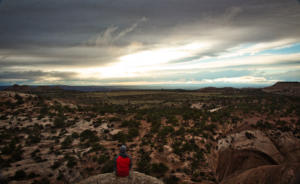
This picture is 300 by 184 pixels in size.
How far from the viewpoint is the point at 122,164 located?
9.23 metres

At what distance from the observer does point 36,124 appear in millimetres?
22031

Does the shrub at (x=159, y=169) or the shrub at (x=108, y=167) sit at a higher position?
the shrub at (x=108, y=167)

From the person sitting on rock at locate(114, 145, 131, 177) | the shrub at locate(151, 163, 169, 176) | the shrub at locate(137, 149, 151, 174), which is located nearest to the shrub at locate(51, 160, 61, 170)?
the shrub at locate(137, 149, 151, 174)

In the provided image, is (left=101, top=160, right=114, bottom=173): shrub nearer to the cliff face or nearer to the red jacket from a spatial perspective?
the cliff face

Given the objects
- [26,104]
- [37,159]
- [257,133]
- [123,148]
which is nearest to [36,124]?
[37,159]

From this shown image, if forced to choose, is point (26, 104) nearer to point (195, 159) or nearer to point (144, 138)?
point (144, 138)

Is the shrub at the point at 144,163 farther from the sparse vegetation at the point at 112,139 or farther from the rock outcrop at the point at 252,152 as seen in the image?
the rock outcrop at the point at 252,152

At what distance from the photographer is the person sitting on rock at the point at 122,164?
9.09 m

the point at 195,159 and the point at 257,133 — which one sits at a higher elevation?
the point at 257,133

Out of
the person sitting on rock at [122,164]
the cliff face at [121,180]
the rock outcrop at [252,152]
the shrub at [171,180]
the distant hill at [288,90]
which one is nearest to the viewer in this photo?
the person sitting on rock at [122,164]

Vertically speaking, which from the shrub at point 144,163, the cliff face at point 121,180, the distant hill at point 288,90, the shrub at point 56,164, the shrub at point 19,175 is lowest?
the shrub at point 144,163

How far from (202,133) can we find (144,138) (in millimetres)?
7893

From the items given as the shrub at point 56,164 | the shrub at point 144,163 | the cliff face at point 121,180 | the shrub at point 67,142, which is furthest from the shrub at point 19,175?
the shrub at point 144,163

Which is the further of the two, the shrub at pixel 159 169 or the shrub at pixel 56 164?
the shrub at pixel 159 169
